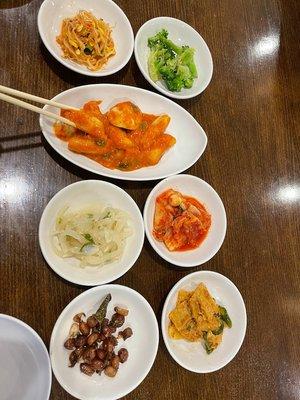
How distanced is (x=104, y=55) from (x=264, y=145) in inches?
47.1

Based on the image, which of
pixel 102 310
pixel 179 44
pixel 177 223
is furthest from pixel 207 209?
pixel 179 44

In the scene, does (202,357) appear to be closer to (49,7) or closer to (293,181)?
(293,181)

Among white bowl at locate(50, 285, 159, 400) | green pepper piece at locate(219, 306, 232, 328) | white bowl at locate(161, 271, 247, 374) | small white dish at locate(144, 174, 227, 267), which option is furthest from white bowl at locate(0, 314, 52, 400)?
green pepper piece at locate(219, 306, 232, 328)

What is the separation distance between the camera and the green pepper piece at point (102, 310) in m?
2.24

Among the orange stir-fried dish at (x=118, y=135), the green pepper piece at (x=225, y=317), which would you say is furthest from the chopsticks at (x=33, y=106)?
the green pepper piece at (x=225, y=317)

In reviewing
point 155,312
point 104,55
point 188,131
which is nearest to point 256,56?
point 188,131

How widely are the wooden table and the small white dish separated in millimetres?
102

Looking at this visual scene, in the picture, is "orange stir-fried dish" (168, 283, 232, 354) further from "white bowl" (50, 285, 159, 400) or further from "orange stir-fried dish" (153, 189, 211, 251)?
"orange stir-fried dish" (153, 189, 211, 251)

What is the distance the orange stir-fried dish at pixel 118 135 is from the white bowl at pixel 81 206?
0.17 meters

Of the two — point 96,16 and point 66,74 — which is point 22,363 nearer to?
point 66,74

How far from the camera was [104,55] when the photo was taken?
254cm

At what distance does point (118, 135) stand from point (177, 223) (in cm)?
57

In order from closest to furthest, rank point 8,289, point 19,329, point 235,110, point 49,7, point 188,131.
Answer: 1. point 19,329
2. point 8,289
3. point 49,7
4. point 188,131
5. point 235,110

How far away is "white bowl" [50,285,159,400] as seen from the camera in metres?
2.10
